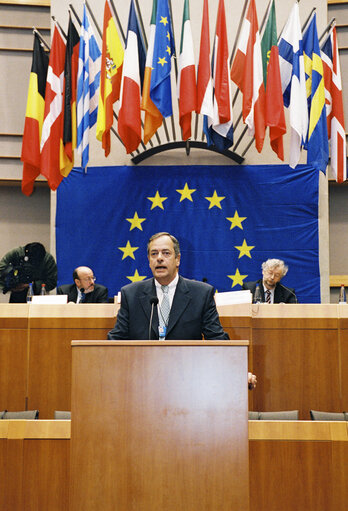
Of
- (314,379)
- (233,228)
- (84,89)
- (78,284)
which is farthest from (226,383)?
(233,228)

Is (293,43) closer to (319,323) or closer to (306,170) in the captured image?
(306,170)

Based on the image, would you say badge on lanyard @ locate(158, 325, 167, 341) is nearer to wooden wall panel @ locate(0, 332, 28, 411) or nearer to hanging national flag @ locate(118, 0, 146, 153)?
wooden wall panel @ locate(0, 332, 28, 411)

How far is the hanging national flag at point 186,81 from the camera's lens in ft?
22.5

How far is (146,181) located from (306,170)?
212cm

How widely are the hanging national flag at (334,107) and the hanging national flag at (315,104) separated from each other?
1.03 ft

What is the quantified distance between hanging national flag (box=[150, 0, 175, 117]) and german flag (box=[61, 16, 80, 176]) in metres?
1.08

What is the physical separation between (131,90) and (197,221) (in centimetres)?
220

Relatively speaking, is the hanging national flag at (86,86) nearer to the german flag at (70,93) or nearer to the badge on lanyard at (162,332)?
the german flag at (70,93)

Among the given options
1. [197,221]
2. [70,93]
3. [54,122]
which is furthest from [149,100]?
[197,221]

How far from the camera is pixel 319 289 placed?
325 inches

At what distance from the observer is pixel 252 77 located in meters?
7.02

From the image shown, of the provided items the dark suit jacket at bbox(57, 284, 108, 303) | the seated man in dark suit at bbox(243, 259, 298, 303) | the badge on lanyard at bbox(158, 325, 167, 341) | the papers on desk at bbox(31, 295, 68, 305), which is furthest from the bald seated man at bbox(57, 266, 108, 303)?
the badge on lanyard at bbox(158, 325, 167, 341)

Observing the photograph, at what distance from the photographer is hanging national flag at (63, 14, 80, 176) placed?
735 cm

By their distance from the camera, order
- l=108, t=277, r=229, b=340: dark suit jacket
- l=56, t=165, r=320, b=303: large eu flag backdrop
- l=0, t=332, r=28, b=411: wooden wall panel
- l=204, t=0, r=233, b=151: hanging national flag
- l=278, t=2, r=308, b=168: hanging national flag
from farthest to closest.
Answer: l=56, t=165, r=320, b=303: large eu flag backdrop, l=278, t=2, r=308, b=168: hanging national flag, l=204, t=0, r=233, b=151: hanging national flag, l=0, t=332, r=28, b=411: wooden wall panel, l=108, t=277, r=229, b=340: dark suit jacket
